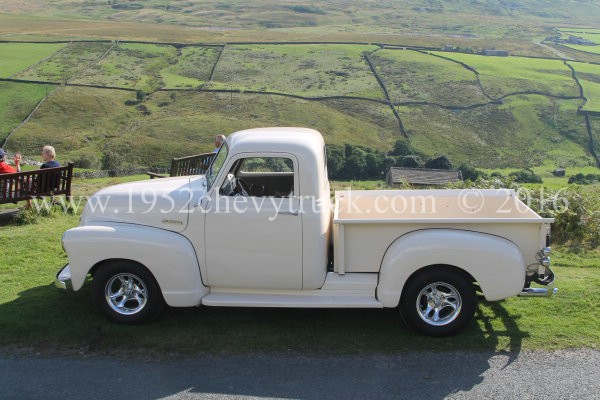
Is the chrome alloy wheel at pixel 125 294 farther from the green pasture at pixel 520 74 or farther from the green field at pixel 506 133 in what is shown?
the green pasture at pixel 520 74

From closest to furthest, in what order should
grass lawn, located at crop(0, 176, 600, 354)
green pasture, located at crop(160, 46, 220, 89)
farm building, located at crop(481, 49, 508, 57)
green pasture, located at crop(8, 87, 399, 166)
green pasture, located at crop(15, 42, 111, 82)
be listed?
grass lawn, located at crop(0, 176, 600, 354)
green pasture, located at crop(8, 87, 399, 166)
green pasture, located at crop(15, 42, 111, 82)
green pasture, located at crop(160, 46, 220, 89)
farm building, located at crop(481, 49, 508, 57)

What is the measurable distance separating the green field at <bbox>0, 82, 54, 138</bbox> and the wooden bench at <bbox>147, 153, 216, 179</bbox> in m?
52.5

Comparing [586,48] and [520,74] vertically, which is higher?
[586,48]

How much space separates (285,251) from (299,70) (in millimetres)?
79869

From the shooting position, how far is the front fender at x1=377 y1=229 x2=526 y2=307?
584 centimetres

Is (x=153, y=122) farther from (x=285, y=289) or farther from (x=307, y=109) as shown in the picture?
(x=285, y=289)

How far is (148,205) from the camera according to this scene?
643 cm

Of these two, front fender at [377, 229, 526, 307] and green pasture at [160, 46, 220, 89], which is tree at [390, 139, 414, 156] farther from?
front fender at [377, 229, 526, 307]

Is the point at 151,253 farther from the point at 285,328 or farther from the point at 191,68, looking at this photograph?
the point at 191,68

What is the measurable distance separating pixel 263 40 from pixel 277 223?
96423 millimetres

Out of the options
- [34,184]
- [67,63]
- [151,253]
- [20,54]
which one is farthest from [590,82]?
[151,253]

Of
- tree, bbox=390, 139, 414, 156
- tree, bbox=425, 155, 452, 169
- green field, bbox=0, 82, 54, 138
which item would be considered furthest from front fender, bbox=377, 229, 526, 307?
green field, bbox=0, 82, 54, 138

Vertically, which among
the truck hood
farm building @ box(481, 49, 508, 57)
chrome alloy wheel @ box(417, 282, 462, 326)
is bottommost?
chrome alloy wheel @ box(417, 282, 462, 326)

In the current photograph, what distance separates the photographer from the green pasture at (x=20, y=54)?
2958 inches
